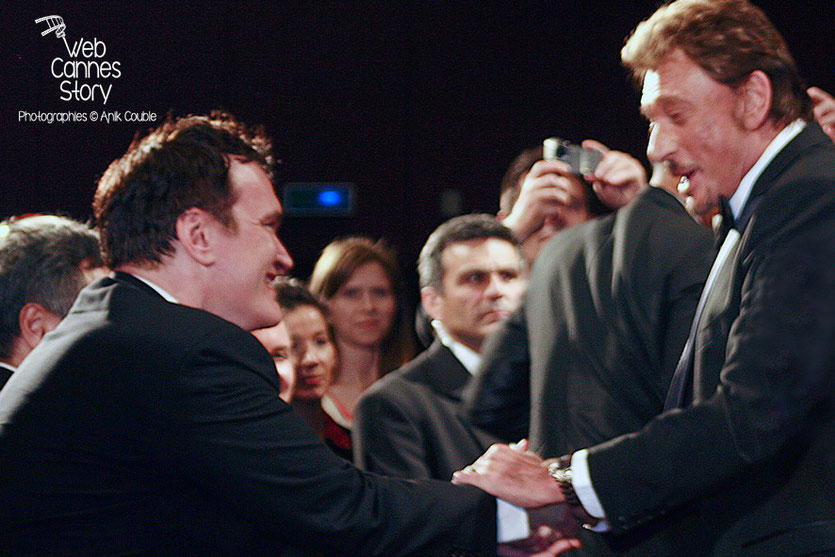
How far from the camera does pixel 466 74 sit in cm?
543

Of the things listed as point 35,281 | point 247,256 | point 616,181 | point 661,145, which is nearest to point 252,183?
point 247,256

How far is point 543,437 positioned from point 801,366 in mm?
810

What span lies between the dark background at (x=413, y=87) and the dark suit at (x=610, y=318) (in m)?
2.97

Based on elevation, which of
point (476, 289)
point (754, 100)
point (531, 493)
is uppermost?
point (754, 100)

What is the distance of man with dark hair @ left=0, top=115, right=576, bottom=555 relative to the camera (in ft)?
5.19

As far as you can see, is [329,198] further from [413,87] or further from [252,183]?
[252,183]

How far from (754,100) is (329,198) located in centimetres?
395

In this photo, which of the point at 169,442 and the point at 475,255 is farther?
the point at 475,255

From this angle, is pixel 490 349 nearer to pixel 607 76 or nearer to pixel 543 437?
pixel 543 437

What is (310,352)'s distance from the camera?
3707 mm

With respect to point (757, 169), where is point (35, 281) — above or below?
below

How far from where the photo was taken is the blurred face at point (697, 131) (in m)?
1.80

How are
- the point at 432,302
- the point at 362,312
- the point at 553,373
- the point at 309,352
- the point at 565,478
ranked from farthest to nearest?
the point at 362,312 → the point at 309,352 → the point at 432,302 → the point at 553,373 → the point at 565,478

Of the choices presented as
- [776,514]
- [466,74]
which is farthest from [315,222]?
[776,514]
